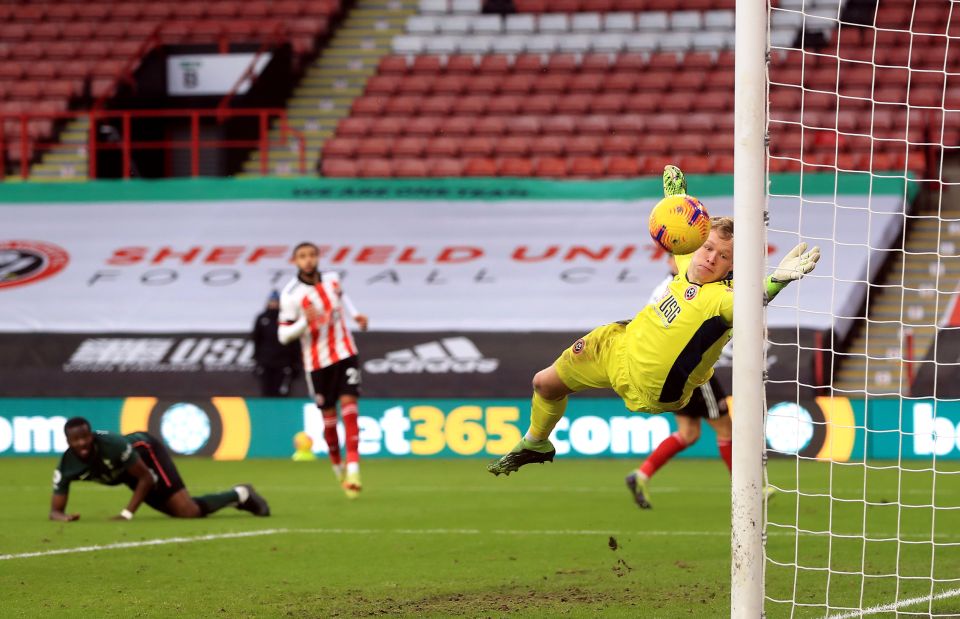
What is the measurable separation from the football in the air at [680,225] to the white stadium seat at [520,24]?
54.3ft

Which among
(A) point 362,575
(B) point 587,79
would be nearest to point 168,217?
(B) point 587,79

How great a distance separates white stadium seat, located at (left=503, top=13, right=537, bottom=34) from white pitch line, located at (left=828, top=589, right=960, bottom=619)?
642 inches

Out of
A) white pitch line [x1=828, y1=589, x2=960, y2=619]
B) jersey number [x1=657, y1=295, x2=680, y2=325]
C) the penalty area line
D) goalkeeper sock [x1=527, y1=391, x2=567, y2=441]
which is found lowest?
the penalty area line

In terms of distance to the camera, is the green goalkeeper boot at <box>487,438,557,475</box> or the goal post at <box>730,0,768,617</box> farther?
the green goalkeeper boot at <box>487,438,557,475</box>

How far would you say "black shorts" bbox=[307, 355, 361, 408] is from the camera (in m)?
11.4

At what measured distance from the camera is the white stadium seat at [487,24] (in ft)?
72.2

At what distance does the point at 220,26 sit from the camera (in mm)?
22031

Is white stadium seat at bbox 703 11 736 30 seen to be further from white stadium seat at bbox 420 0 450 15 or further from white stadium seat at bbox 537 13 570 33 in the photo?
white stadium seat at bbox 420 0 450 15

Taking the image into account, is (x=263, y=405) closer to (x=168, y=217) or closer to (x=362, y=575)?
(x=168, y=217)

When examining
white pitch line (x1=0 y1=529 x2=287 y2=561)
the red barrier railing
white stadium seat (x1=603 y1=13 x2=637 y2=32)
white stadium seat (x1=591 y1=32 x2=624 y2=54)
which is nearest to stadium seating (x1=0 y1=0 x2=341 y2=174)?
the red barrier railing

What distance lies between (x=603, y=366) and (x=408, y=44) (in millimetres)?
16664

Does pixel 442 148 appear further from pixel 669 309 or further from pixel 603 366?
pixel 669 309

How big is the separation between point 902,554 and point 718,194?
10.0 meters

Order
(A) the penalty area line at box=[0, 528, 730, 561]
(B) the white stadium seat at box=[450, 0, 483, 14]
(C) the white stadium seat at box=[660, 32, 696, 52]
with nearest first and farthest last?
(A) the penalty area line at box=[0, 528, 730, 561], (C) the white stadium seat at box=[660, 32, 696, 52], (B) the white stadium seat at box=[450, 0, 483, 14]
